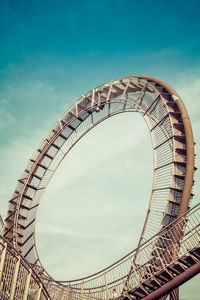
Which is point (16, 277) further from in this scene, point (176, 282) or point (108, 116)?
point (108, 116)

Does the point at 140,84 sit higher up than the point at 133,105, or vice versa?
the point at 140,84

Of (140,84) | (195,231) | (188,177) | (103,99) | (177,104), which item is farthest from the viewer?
(103,99)

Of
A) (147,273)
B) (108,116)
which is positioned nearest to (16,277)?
(147,273)

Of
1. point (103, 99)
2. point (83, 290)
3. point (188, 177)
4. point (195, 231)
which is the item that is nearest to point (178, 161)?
point (188, 177)

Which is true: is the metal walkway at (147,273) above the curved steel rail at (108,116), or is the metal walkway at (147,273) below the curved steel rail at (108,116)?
below

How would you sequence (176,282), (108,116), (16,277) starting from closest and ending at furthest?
(16,277) < (176,282) < (108,116)

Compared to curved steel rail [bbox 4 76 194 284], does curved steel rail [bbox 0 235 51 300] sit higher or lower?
lower

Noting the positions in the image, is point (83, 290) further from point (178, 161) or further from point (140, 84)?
point (140, 84)

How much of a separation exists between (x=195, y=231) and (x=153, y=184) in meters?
3.34

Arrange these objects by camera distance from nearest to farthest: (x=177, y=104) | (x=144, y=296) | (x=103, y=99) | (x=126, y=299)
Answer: (x=144, y=296), (x=126, y=299), (x=177, y=104), (x=103, y=99)

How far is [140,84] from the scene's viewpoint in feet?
42.3

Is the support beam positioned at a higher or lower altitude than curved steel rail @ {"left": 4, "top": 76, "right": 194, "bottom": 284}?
lower

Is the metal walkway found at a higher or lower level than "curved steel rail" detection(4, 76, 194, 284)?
lower

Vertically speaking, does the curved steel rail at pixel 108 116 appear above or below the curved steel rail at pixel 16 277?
above
